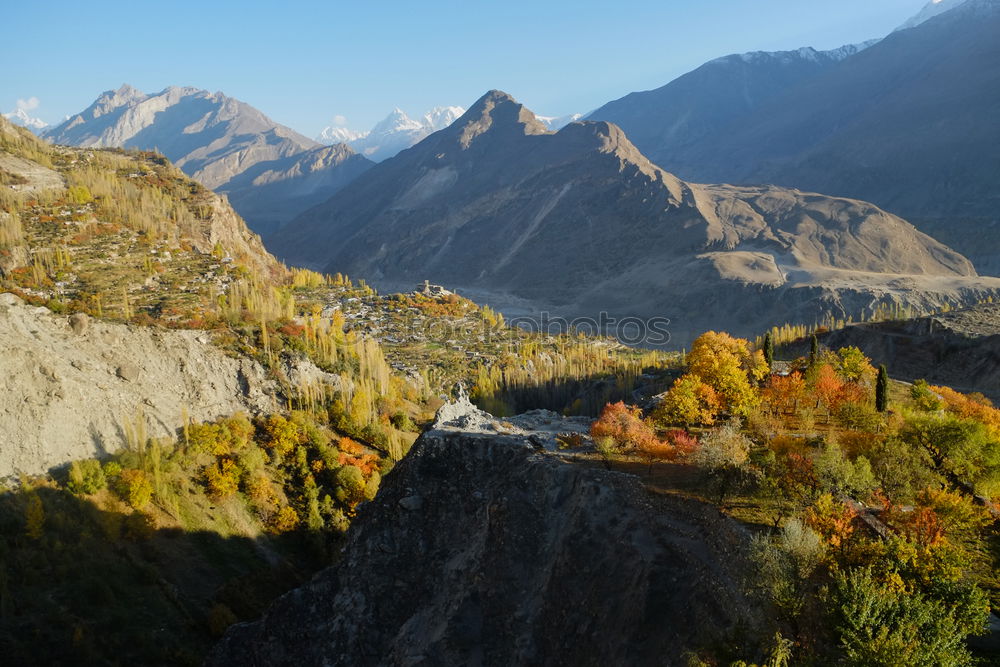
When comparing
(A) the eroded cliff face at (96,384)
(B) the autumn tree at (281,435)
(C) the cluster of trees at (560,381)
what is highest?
(A) the eroded cliff face at (96,384)

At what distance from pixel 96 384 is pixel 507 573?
36599mm

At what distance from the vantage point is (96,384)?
141ft

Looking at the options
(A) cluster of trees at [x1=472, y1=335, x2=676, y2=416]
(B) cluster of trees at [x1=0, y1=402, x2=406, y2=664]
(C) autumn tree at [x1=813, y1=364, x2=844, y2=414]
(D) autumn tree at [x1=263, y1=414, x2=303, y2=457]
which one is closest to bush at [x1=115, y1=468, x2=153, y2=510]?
(B) cluster of trees at [x1=0, y1=402, x2=406, y2=664]

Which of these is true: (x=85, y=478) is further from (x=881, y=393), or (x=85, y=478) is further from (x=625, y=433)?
(x=881, y=393)

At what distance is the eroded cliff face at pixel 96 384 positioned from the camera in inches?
1526

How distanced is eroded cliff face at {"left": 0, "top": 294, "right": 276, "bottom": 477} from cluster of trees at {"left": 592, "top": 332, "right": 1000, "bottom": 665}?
34536 millimetres

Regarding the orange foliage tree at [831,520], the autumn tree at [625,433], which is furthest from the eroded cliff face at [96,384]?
the orange foliage tree at [831,520]

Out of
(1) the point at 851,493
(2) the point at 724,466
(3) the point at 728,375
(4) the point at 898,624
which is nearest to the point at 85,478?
(2) the point at 724,466

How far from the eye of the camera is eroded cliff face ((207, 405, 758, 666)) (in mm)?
21703

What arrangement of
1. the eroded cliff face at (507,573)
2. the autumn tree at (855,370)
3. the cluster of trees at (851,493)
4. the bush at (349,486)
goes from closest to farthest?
1. the cluster of trees at (851,493)
2. the eroded cliff face at (507,573)
3. the bush at (349,486)
4. the autumn tree at (855,370)

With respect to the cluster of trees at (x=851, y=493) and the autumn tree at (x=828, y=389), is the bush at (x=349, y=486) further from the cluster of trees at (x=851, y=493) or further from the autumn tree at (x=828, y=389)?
the autumn tree at (x=828, y=389)

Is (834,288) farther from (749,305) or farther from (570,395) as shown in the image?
(570,395)

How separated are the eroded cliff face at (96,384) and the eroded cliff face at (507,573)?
20.1 m

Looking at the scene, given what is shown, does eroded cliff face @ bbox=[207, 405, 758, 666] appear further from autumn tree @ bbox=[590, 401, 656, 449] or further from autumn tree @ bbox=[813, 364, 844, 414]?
autumn tree @ bbox=[813, 364, 844, 414]
